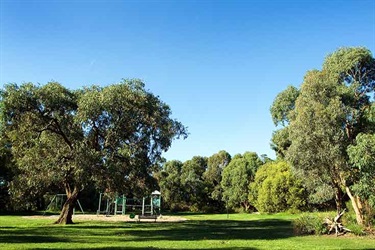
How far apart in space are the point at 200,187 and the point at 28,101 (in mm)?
48895

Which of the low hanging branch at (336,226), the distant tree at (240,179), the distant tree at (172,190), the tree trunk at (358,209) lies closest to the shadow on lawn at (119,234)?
the low hanging branch at (336,226)

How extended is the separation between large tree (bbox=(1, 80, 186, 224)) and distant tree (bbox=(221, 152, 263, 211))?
34530 millimetres

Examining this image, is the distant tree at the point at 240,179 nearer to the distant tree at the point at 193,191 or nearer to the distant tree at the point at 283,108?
the distant tree at the point at 193,191

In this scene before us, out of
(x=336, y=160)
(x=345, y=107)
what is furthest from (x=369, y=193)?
(x=345, y=107)

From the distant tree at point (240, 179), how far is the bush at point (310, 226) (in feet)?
126

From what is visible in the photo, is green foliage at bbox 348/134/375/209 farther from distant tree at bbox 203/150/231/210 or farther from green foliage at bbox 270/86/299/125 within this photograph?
distant tree at bbox 203/150/231/210

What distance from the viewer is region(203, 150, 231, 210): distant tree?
225 ft

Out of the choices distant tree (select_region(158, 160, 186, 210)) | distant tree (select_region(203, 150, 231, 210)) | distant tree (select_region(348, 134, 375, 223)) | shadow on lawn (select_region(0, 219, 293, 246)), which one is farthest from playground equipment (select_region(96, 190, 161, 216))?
distant tree (select_region(348, 134, 375, 223))

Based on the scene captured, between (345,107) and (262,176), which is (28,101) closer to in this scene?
(345,107)

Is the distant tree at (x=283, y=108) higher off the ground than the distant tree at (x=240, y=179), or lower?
higher

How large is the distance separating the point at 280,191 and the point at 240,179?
14.8m

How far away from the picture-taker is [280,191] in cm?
4622

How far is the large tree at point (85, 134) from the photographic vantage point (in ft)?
77.2

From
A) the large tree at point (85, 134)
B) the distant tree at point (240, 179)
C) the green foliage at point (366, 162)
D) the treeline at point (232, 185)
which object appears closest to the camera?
the green foliage at point (366, 162)
